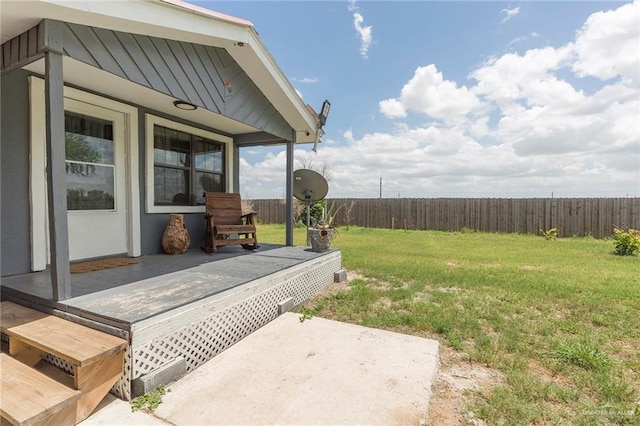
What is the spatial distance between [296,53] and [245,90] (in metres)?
4.18

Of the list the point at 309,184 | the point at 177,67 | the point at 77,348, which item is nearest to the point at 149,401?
the point at 77,348

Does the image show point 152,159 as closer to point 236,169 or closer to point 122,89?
point 122,89

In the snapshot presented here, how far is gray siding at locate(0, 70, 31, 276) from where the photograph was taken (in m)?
2.97

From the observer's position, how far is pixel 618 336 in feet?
9.51

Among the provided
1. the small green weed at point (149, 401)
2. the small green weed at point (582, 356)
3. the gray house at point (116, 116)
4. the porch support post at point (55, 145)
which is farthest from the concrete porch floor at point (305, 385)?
the gray house at point (116, 116)

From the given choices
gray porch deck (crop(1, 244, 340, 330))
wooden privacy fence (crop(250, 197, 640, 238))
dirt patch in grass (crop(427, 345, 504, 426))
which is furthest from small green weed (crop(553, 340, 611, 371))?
wooden privacy fence (crop(250, 197, 640, 238))

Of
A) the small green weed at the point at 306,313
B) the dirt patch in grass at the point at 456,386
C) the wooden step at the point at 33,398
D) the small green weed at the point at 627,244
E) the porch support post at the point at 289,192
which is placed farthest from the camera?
the small green weed at the point at 627,244

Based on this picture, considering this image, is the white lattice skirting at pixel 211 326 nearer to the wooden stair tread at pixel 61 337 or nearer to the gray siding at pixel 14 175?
the wooden stair tread at pixel 61 337

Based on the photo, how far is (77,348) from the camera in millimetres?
1752

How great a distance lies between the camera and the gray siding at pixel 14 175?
2.97 metres

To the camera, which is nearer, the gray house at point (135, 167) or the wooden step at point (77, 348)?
the wooden step at point (77, 348)

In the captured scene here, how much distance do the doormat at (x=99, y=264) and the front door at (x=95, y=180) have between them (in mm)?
193

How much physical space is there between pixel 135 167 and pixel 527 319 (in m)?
5.32

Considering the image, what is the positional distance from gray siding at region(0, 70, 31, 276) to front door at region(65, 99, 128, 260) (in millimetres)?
457
